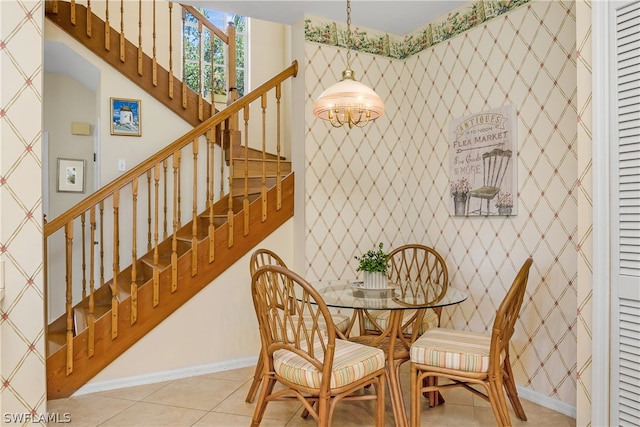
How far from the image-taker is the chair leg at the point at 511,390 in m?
2.34

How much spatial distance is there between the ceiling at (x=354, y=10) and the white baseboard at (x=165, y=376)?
2608 millimetres

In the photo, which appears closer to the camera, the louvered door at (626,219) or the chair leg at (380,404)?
the louvered door at (626,219)

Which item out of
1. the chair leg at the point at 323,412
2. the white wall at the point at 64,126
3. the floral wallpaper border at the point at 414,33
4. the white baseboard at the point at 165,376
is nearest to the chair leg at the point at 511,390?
the chair leg at the point at 323,412

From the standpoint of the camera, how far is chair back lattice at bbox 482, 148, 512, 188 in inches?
117

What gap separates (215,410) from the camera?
2.61 m

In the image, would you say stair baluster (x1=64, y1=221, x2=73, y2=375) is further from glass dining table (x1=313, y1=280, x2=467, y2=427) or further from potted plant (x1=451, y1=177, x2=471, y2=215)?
potted plant (x1=451, y1=177, x2=471, y2=215)

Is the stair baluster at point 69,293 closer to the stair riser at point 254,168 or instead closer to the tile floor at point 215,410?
the tile floor at point 215,410

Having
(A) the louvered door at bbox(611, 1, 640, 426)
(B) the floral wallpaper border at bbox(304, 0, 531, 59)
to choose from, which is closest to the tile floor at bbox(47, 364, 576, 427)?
(A) the louvered door at bbox(611, 1, 640, 426)

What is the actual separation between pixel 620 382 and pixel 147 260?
10.8ft

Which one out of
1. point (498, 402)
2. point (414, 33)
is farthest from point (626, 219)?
point (414, 33)

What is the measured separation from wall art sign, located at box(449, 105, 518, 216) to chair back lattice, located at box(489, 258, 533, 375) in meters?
0.89

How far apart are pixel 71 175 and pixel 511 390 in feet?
13.5

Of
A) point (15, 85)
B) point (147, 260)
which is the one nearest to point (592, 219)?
point (15, 85)

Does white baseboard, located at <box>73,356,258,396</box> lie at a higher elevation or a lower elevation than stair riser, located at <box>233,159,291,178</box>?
lower
